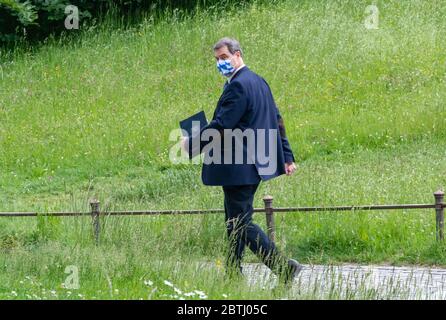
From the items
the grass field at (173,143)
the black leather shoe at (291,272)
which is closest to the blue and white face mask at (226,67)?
the grass field at (173,143)

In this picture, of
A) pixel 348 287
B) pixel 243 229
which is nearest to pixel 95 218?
pixel 243 229

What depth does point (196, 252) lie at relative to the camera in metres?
9.77

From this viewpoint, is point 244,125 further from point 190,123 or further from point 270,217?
point 270,217

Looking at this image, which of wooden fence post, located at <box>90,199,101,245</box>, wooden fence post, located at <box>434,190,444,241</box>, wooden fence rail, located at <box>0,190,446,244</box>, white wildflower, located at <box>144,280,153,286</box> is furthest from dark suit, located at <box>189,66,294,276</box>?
wooden fence post, located at <box>434,190,444,241</box>

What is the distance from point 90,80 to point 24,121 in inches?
83.0

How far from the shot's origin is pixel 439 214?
1092 centimetres

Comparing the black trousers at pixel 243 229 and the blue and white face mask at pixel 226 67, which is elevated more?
the blue and white face mask at pixel 226 67

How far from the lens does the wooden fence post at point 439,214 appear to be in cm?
1080

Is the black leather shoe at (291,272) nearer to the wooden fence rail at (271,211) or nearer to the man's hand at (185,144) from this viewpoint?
the man's hand at (185,144)

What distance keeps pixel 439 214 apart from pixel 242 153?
2747mm
